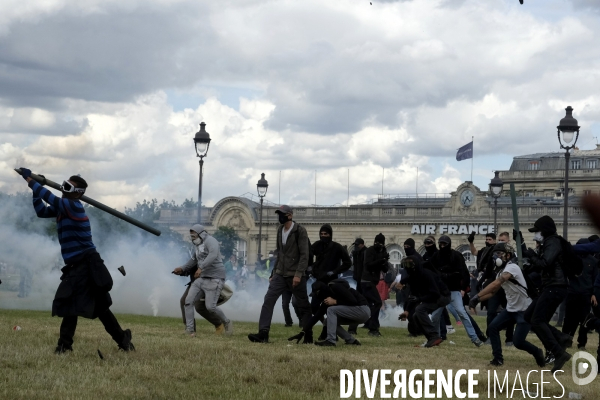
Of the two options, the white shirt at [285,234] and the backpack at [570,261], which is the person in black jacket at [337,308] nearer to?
the white shirt at [285,234]

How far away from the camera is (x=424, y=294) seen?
1577cm

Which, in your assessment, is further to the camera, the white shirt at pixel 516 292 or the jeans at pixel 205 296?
the jeans at pixel 205 296

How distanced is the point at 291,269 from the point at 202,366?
4663 mm

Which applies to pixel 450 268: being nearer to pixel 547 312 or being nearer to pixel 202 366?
pixel 547 312

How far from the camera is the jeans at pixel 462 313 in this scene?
16.7 meters

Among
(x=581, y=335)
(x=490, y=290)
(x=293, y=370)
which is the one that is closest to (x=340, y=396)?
(x=293, y=370)

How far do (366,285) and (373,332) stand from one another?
89 centimetres

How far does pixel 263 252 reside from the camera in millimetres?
88000

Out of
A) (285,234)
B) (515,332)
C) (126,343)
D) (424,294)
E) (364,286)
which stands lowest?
(126,343)

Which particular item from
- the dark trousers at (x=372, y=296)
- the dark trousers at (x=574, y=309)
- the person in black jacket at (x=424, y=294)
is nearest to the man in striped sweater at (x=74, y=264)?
the dark trousers at (x=574, y=309)

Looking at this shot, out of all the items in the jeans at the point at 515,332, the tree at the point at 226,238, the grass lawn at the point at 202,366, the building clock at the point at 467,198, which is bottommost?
the grass lawn at the point at 202,366

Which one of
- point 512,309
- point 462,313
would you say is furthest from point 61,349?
point 462,313

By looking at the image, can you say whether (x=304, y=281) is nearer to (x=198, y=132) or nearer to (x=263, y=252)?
(x=198, y=132)

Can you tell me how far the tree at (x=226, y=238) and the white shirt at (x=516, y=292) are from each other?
66750mm
